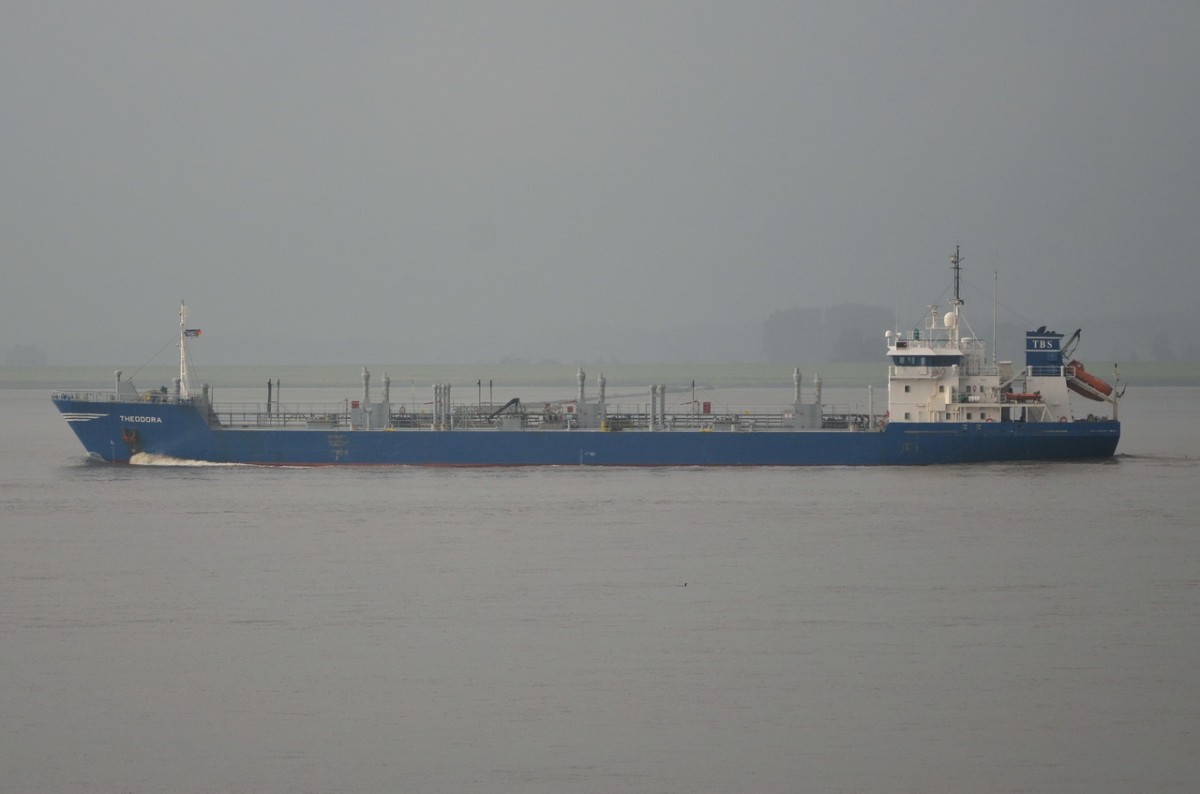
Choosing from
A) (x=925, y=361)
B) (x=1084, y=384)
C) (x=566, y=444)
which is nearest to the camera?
(x=925, y=361)

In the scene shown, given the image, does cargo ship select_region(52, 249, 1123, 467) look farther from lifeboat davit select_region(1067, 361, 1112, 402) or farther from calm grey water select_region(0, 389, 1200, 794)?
calm grey water select_region(0, 389, 1200, 794)

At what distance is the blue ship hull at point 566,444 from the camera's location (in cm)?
4672

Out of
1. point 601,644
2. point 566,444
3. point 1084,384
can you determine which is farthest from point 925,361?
point 601,644

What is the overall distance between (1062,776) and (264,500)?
96.2 feet

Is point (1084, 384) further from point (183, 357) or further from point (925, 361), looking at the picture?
point (183, 357)

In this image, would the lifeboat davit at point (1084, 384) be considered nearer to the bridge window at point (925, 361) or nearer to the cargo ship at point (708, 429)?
the cargo ship at point (708, 429)

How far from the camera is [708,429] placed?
1922 inches

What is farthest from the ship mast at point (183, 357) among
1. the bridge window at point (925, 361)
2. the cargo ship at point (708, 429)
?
the bridge window at point (925, 361)

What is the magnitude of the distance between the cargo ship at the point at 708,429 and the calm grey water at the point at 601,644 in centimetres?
598

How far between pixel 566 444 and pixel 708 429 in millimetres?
5068

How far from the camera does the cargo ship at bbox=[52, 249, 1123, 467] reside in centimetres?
4694

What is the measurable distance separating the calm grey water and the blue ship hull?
5.64 m

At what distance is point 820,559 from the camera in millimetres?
30734

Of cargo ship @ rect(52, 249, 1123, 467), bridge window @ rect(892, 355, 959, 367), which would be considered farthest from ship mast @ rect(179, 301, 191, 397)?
bridge window @ rect(892, 355, 959, 367)
